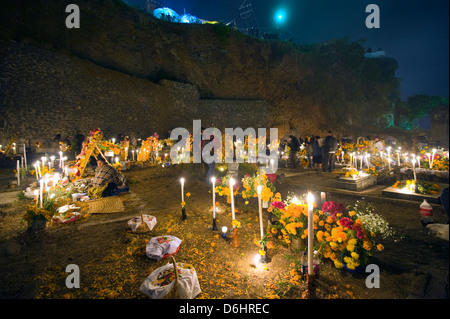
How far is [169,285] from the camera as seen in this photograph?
2.24 metres

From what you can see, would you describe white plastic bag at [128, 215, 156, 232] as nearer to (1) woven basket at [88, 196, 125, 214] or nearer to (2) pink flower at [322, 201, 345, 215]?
(1) woven basket at [88, 196, 125, 214]

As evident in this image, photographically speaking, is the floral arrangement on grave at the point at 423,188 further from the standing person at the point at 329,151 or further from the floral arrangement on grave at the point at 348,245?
the standing person at the point at 329,151

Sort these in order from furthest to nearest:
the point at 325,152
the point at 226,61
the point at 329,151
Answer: the point at 226,61, the point at 325,152, the point at 329,151

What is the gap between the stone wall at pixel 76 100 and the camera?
1218 cm

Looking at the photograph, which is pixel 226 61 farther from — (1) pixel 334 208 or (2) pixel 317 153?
(1) pixel 334 208

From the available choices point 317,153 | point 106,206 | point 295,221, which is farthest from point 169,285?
point 317,153

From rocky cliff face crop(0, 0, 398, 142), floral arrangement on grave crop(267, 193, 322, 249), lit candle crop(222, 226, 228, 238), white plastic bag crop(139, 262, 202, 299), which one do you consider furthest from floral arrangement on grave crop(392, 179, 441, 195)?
rocky cliff face crop(0, 0, 398, 142)

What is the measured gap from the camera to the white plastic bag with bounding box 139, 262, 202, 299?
2242 mm

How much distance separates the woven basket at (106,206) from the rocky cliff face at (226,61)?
43.5 ft

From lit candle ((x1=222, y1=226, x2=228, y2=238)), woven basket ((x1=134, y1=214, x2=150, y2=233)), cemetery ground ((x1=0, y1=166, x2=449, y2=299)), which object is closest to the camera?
cemetery ground ((x1=0, y1=166, x2=449, y2=299))

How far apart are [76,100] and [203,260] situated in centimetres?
1730

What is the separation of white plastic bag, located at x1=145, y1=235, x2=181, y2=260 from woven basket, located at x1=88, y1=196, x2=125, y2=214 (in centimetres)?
246

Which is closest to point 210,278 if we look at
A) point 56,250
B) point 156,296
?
point 156,296
